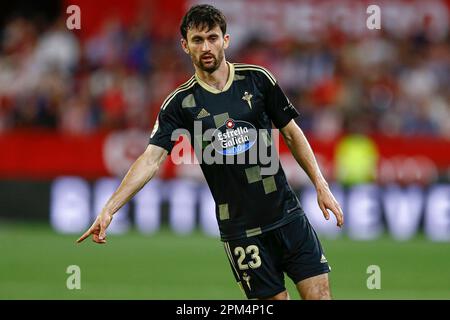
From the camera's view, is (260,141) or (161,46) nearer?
(260,141)

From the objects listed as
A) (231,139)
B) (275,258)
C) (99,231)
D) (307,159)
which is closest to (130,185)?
(99,231)

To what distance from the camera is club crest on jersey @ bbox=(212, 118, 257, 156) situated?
6.41 m

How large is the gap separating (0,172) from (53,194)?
3.01 feet

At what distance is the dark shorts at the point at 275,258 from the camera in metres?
6.42

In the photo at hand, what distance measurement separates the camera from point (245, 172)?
645 cm

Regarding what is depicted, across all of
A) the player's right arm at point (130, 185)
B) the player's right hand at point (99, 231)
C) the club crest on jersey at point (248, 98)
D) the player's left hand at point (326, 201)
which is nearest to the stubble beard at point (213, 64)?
the club crest on jersey at point (248, 98)

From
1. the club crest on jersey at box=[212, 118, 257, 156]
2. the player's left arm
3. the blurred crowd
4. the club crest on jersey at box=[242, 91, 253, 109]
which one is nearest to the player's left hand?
the player's left arm

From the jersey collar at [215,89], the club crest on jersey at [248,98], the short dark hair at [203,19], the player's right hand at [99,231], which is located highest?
the short dark hair at [203,19]

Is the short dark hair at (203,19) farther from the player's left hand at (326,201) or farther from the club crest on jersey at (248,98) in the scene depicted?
the player's left hand at (326,201)

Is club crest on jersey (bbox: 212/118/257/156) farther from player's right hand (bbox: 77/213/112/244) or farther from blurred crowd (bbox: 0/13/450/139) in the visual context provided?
blurred crowd (bbox: 0/13/450/139)

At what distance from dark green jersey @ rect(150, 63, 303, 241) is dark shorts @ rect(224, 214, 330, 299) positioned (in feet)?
0.21

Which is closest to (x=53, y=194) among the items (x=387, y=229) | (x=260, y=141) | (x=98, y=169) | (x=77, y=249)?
(x=98, y=169)

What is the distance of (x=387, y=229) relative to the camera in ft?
48.9
